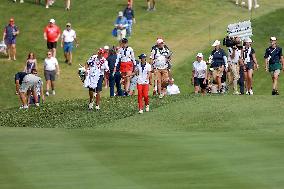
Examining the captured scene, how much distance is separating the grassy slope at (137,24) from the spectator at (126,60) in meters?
5.74

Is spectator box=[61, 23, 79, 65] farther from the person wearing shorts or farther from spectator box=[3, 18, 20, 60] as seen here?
the person wearing shorts

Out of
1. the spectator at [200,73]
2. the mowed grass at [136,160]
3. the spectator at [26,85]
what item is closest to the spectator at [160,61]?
the spectator at [200,73]

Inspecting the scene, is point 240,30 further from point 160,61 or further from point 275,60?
point 160,61

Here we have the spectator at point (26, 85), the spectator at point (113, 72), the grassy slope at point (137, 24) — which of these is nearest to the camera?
the spectator at point (26, 85)

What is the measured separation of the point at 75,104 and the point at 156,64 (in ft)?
9.82

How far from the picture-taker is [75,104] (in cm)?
3588

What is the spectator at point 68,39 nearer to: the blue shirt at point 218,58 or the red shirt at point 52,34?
the red shirt at point 52,34

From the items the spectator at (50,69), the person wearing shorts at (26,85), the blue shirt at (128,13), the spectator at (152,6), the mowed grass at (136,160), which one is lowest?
Answer: the mowed grass at (136,160)

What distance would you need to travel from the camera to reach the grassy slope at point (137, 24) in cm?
4725

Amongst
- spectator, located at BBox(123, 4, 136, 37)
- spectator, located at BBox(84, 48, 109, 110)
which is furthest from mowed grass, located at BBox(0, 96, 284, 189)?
spectator, located at BBox(123, 4, 136, 37)

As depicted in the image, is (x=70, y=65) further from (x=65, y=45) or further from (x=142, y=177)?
(x=142, y=177)

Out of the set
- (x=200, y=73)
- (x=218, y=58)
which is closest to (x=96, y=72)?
(x=200, y=73)

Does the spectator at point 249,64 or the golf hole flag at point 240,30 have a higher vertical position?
the golf hole flag at point 240,30

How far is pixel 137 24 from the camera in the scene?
5284cm
